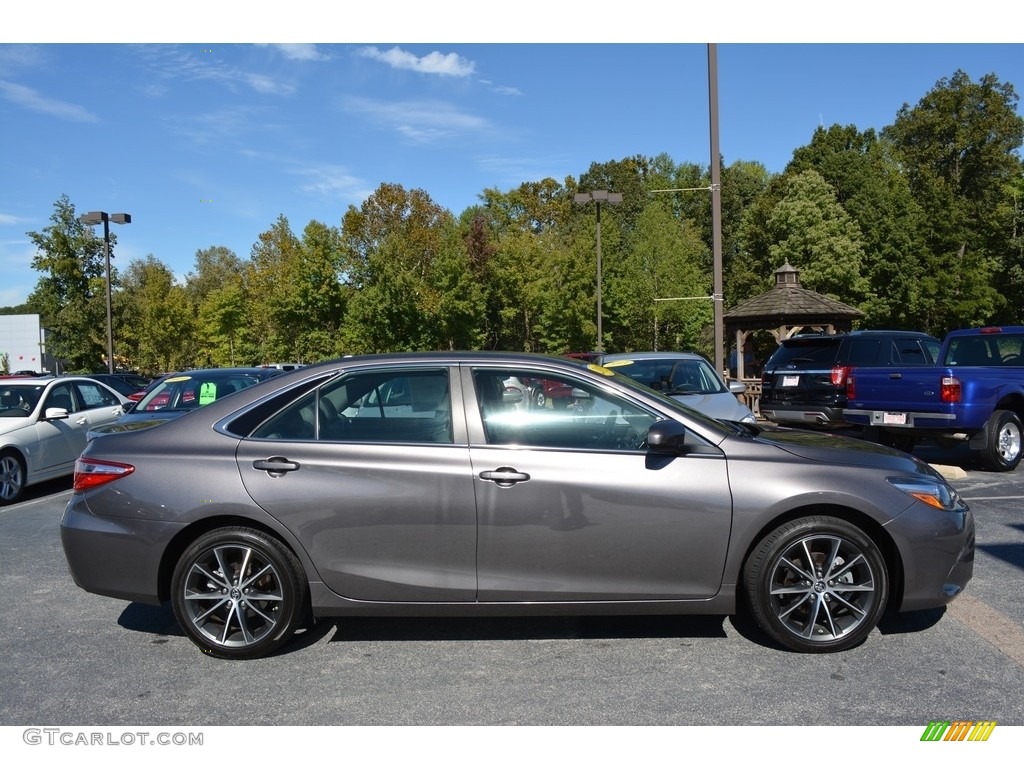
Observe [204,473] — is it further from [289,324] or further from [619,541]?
[289,324]

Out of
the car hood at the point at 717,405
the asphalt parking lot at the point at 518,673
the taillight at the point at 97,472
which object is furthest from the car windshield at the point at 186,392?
the car hood at the point at 717,405

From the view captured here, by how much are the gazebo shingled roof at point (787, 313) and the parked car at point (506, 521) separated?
1995 centimetres

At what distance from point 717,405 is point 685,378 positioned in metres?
0.77

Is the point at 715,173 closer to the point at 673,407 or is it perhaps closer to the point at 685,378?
the point at 685,378

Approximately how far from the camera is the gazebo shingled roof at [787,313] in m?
23.4

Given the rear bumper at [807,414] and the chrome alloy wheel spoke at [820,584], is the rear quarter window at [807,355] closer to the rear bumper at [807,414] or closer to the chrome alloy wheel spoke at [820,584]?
the rear bumper at [807,414]

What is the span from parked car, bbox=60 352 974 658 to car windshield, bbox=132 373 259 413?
5.38m

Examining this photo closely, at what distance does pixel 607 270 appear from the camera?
134ft

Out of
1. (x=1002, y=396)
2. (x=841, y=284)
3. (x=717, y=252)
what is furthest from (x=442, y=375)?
(x=841, y=284)

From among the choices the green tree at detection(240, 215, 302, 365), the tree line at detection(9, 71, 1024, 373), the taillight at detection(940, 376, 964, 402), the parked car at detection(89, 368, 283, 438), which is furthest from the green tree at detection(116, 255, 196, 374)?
the taillight at detection(940, 376, 964, 402)

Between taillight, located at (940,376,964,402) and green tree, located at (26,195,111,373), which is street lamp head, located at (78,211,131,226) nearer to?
green tree, located at (26,195,111,373)

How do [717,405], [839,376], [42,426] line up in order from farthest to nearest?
[839,376] < [42,426] < [717,405]

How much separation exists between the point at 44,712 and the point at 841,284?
44707 millimetres

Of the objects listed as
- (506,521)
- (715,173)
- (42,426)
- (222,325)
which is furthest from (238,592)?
(222,325)
